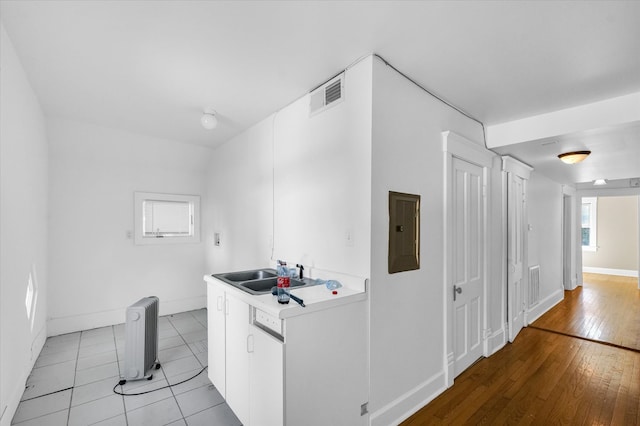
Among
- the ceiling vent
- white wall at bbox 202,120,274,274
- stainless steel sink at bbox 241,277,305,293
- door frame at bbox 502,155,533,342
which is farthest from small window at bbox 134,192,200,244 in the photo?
door frame at bbox 502,155,533,342

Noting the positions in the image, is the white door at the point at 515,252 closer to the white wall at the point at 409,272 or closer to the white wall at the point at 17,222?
the white wall at the point at 409,272

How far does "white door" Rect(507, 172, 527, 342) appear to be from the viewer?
3.54 metres

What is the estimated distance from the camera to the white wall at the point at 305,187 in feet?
6.80

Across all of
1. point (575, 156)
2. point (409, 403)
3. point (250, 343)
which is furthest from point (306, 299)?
point (575, 156)

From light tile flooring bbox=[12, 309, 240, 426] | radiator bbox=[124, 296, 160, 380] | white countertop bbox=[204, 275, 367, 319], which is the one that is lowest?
light tile flooring bbox=[12, 309, 240, 426]

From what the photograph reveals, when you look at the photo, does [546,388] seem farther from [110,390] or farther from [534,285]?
[110,390]

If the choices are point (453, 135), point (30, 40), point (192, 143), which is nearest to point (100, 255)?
point (192, 143)

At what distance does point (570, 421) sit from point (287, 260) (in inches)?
99.7

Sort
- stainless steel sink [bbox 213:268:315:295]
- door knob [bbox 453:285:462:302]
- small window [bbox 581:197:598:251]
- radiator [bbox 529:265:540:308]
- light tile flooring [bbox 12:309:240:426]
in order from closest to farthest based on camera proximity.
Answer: light tile flooring [bbox 12:309:240:426] < stainless steel sink [bbox 213:268:315:295] < door knob [bbox 453:285:462:302] < radiator [bbox 529:265:540:308] < small window [bbox 581:197:598:251]

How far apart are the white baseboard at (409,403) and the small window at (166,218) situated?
3864 millimetres

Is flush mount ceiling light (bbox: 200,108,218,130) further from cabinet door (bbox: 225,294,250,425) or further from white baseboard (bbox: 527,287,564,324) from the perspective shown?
white baseboard (bbox: 527,287,564,324)

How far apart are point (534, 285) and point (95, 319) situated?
20.7 ft

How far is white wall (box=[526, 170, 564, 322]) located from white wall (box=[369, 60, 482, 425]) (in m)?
2.55

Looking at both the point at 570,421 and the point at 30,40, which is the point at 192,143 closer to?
the point at 30,40
